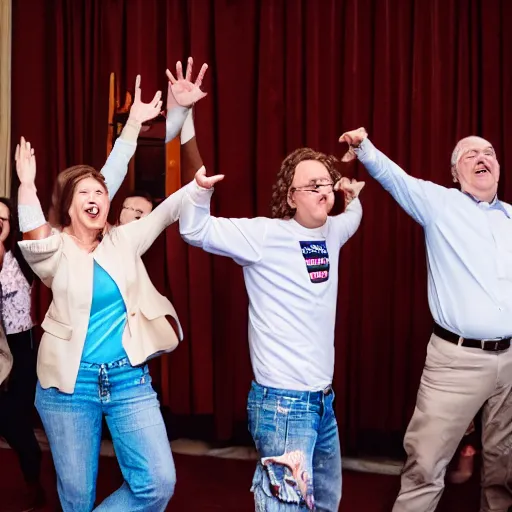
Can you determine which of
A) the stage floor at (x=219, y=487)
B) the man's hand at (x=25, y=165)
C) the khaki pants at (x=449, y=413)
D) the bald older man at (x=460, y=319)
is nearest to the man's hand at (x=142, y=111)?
the man's hand at (x=25, y=165)

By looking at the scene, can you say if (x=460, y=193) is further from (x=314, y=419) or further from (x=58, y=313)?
(x=58, y=313)

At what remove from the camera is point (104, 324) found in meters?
2.04

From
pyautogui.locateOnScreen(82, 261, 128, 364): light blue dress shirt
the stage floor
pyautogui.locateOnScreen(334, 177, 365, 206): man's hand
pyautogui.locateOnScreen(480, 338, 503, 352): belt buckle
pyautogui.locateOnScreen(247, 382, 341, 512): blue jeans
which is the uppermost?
pyautogui.locateOnScreen(334, 177, 365, 206): man's hand

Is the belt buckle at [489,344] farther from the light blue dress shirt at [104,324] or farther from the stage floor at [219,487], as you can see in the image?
the light blue dress shirt at [104,324]

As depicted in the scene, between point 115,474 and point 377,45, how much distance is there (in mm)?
2374

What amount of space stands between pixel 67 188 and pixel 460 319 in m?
1.38

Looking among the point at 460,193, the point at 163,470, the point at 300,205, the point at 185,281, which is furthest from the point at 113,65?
the point at 163,470

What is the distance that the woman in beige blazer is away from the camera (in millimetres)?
1987

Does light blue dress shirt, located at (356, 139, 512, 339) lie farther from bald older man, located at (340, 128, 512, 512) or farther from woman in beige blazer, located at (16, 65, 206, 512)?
woman in beige blazer, located at (16, 65, 206, 512)

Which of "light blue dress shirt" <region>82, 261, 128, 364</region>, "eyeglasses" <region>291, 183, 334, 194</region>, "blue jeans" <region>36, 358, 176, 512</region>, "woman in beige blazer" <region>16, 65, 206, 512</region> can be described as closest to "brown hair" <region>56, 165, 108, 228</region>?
"woman in beige blazer" <region>16, 65, 206, 512</region>

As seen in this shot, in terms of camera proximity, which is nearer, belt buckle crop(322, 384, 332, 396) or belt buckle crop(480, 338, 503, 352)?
belt buckle crop(322, 384, 332, 396)

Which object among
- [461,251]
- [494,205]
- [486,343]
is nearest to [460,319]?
[486,343]

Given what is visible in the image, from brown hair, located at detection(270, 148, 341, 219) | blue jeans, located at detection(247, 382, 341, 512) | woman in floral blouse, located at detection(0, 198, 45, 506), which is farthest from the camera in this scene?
woman in floral blouse, located at detection(0, 198, 45, 506)

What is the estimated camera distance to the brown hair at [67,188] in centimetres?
208
